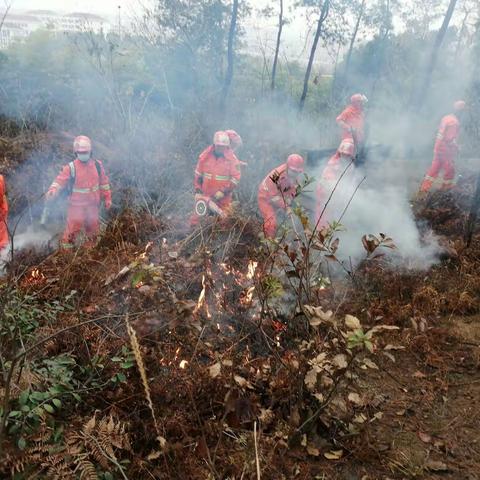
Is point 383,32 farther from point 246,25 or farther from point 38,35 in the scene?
point 38,35

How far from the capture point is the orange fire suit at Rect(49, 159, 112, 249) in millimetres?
6125

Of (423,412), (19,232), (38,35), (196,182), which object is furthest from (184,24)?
(423,412)

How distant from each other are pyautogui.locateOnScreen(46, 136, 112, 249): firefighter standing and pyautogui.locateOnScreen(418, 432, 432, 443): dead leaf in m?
4.71

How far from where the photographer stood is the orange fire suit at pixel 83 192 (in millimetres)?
6125

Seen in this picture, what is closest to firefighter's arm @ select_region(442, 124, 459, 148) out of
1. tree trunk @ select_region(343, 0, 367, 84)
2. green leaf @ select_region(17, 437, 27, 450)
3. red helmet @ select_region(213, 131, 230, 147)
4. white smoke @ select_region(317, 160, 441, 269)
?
white smoke @ select_region(317, 160, 441, 269)

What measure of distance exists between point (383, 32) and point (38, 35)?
12.9m

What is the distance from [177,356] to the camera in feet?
10.5

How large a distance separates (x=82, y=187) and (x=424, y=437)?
519 cm

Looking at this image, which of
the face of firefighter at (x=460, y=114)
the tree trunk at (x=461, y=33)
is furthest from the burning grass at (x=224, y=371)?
the tree trunk at (x=461, y=33)

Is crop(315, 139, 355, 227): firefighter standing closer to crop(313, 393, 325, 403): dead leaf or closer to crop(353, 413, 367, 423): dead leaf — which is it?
crop(353, 413, 367, 423): dead leaf

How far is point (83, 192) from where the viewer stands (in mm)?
6207

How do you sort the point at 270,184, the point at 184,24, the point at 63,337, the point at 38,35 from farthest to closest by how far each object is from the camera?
the point at 38,35
the point at 184,24
the point at 270,184
the point at 63,337

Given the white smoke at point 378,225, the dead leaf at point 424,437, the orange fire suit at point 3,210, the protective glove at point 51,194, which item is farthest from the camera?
the protective glove at point 51,194

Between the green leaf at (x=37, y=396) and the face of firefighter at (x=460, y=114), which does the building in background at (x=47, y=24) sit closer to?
the face of firefighter at (x=460, y=114)
